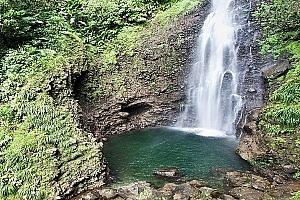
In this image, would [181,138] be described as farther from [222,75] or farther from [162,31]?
[162,31]

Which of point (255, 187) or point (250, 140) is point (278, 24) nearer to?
point (250, 140)

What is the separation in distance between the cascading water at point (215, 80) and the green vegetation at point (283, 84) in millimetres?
1514

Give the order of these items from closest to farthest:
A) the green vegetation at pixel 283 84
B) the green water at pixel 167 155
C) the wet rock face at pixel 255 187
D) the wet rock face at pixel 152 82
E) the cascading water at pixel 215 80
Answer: the wet rock face at pixel 255 187
the green water at pixel 167 155
the green vegetation at pixel 283 84
the cascading water at pixel 215 80
the wet rock face at pixel 152 82

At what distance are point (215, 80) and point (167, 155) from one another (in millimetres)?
4955

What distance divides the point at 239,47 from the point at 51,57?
Result: 8.12 metres

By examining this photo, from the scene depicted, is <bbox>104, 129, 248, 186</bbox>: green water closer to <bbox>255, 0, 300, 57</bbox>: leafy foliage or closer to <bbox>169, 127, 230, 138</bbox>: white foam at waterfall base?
<bbox>169, 127, 230, 138</bbox>: white foam at waterfall base

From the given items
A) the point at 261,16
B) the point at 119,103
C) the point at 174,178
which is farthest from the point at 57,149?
the point at 261,16

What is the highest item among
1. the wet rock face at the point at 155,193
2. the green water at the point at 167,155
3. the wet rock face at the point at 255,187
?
the green water at the point at 167,155

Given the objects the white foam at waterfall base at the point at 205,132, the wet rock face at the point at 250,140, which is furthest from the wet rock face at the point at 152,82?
the wet rock face at the point at 250,140

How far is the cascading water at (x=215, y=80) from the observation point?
16375mm

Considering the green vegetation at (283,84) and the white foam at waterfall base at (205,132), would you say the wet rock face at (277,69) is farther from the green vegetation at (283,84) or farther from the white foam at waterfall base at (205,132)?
the white foam at waterfall base at (205,132)

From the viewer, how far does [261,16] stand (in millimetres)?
17359

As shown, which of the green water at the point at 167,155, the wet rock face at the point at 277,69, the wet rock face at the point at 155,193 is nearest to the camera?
the wet rock face at the point at 155,193

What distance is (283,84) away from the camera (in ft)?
45.7
